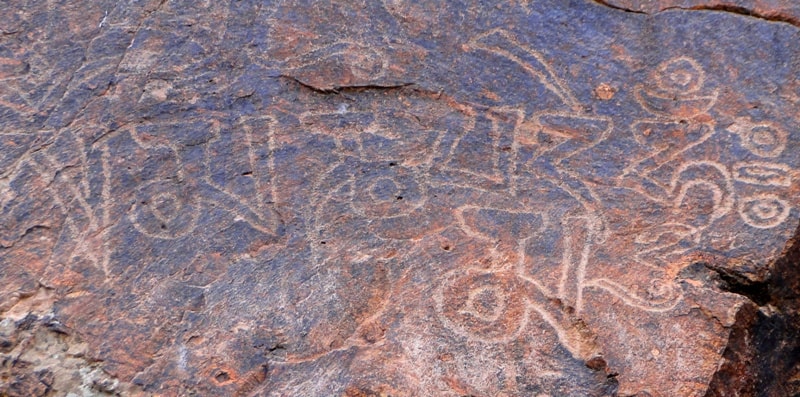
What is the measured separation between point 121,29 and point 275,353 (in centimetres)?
160

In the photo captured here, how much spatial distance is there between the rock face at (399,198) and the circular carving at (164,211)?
0.01 m

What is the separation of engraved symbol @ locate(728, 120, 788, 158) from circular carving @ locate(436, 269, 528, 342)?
1003 millimetres

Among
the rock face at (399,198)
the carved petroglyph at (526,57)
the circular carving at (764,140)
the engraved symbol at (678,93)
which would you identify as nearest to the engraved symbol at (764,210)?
the rock face at (399,198)

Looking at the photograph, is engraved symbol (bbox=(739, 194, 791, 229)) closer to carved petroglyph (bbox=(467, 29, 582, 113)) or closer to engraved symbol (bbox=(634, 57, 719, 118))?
engraved symbol (bbox=(634, 57, 719, 118))

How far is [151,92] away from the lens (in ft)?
13.7

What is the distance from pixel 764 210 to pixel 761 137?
0.98ft

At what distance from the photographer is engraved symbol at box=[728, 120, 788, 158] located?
12.6 feet

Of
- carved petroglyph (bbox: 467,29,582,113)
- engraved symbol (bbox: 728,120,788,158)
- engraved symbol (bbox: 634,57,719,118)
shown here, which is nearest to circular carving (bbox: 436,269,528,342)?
carved petroglyph (bbox: 467,29,582,113)

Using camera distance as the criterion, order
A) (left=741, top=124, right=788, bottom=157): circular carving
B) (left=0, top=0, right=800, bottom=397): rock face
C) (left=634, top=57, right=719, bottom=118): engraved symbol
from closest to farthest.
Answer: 1. (left=0, top=0, right=800, bottom=397): rock face
2. (left=741, top=124, right=788, bottom=157): circular carving
3. (left=634, top=57, right=719, bottom=118): engraved symbol

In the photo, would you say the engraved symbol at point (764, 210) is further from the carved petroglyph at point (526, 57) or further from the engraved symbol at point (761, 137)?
the carved petroglyph at point (526, 57)

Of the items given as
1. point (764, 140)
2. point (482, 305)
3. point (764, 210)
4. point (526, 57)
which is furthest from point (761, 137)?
point (482, 305)

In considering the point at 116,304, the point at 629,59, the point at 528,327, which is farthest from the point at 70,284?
the point at 629,59

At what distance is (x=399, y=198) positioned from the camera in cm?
394

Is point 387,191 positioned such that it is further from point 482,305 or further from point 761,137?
point 761,137
